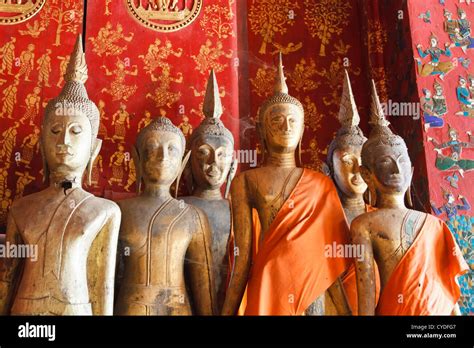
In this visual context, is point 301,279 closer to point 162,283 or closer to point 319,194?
point 319,194

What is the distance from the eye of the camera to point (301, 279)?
10.0 ft

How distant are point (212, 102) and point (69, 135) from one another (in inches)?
42.1

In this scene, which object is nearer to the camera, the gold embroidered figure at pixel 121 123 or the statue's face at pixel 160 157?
the statue's face at pixel 160 157

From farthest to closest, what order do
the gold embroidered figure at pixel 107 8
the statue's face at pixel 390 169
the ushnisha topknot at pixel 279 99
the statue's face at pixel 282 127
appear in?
1. the gold embroidered figure at pixel 107 8
2. the ushnisha topknot at pixel 279 99
3. the statue's face at pixel 282 127
4. the statue's face at pixel 390 169

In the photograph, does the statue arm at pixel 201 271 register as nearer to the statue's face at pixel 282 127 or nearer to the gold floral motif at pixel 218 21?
the statue's face at pixel 282 127

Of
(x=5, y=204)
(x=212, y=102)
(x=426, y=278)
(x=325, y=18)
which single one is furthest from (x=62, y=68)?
(x=426, y=278)

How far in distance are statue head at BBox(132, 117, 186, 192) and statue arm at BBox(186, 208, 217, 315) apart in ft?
1.02

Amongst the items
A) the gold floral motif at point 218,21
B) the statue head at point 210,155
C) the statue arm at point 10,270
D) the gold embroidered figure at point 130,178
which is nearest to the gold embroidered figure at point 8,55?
the gold embroidered figure at point 130,178

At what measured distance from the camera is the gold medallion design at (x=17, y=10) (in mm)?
4414

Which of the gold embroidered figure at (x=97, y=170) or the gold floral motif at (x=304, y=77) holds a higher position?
the gold floral motif at (x=304, y=77)

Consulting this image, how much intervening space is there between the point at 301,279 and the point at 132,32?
7.85 feet

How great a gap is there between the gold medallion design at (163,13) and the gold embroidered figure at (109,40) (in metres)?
0.17

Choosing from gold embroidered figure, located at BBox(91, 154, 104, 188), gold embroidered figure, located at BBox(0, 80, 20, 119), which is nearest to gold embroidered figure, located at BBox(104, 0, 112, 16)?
gold embroidered figure, located at BBox(0, 80, 20, 119)

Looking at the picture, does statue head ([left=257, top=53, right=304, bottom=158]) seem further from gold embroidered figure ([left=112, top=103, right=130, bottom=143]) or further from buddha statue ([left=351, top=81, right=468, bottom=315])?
gold embroidered figure ([left=112, top=103, right=130, bottom=143])
